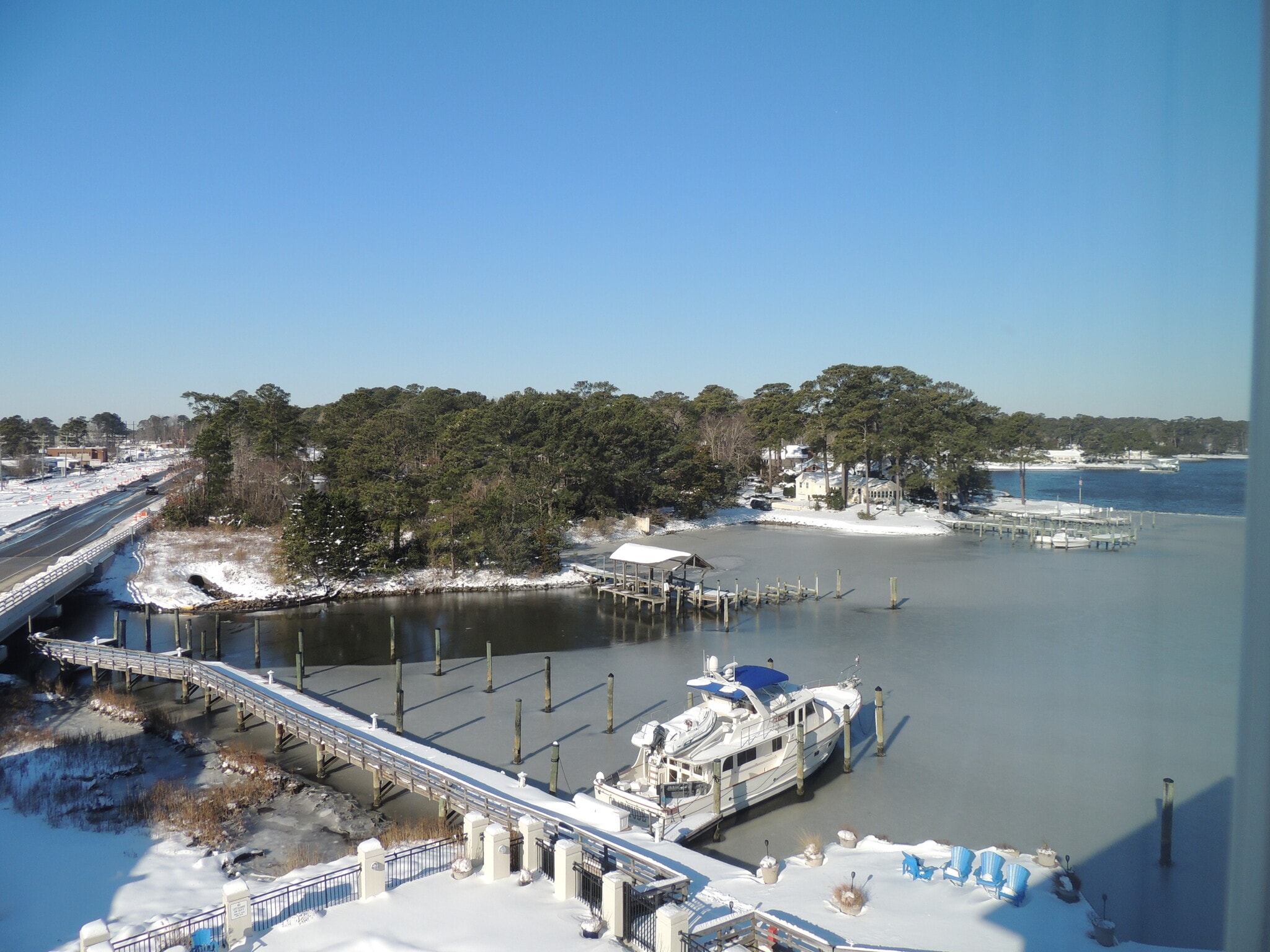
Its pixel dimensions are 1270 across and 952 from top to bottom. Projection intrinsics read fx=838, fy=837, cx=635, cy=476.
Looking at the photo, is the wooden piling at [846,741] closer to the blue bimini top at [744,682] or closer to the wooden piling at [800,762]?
the wooden piling at [800,762]

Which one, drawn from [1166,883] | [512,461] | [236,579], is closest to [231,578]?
[236,579]

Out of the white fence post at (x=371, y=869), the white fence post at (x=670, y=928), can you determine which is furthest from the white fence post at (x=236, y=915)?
the white fence post at (x=670, y=928)

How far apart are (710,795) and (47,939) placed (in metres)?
8.10

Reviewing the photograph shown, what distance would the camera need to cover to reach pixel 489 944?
7.10 m

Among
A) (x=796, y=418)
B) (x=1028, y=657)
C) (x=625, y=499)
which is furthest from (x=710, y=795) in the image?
(x=796, y=418)

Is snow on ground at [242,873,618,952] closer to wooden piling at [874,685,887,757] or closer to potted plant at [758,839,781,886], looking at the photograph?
potted plant at [758,839,781,886]

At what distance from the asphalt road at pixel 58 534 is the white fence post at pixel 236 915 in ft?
70.8

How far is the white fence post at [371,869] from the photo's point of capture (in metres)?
7.91

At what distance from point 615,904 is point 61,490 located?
207 feet

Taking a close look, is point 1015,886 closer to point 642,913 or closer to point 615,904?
point 642,913

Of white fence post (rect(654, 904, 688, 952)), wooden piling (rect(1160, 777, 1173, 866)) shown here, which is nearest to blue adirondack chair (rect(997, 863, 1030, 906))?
wooden piling (rect(1160, 777, 1173, 866))

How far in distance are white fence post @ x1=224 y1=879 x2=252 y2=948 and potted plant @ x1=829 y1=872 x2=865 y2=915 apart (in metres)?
5.72

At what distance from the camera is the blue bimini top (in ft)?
45.0

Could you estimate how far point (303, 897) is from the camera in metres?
8.58
